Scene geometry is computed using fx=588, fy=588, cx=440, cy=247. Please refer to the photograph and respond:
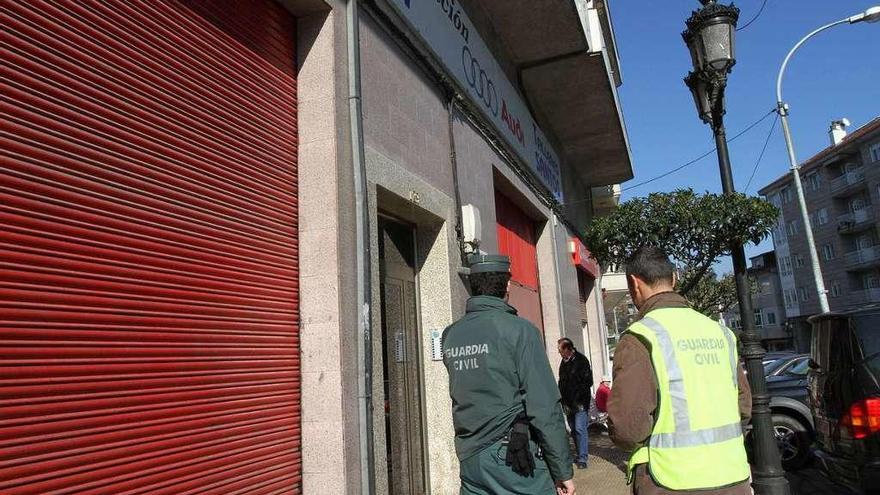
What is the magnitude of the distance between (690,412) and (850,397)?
3.30 metres

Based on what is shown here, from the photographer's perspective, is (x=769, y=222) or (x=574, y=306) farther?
(x=574, y=306)

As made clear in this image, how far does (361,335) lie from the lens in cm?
413

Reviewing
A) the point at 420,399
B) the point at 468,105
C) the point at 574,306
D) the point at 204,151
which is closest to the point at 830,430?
the point at 420,399

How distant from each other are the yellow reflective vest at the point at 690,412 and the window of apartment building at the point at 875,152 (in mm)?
51175

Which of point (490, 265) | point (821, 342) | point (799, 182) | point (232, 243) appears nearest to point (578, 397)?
point (821, 342)

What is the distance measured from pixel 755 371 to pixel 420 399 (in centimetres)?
312

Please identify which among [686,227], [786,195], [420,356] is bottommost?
[420,356]

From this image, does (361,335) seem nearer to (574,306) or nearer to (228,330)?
(228,330)

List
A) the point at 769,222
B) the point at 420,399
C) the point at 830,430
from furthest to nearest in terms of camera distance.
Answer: the point at 769,222
the point at 420,399
the point at 830,430

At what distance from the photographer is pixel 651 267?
2820mm

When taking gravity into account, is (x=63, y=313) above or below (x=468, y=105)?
below

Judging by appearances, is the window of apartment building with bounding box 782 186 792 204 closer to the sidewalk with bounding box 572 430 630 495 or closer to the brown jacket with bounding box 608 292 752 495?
the sidewalk with bounding box 572 430 630 495

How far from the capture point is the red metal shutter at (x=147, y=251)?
2338 millimetres

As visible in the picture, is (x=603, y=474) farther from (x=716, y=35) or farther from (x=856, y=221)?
(x=856, y=221)
